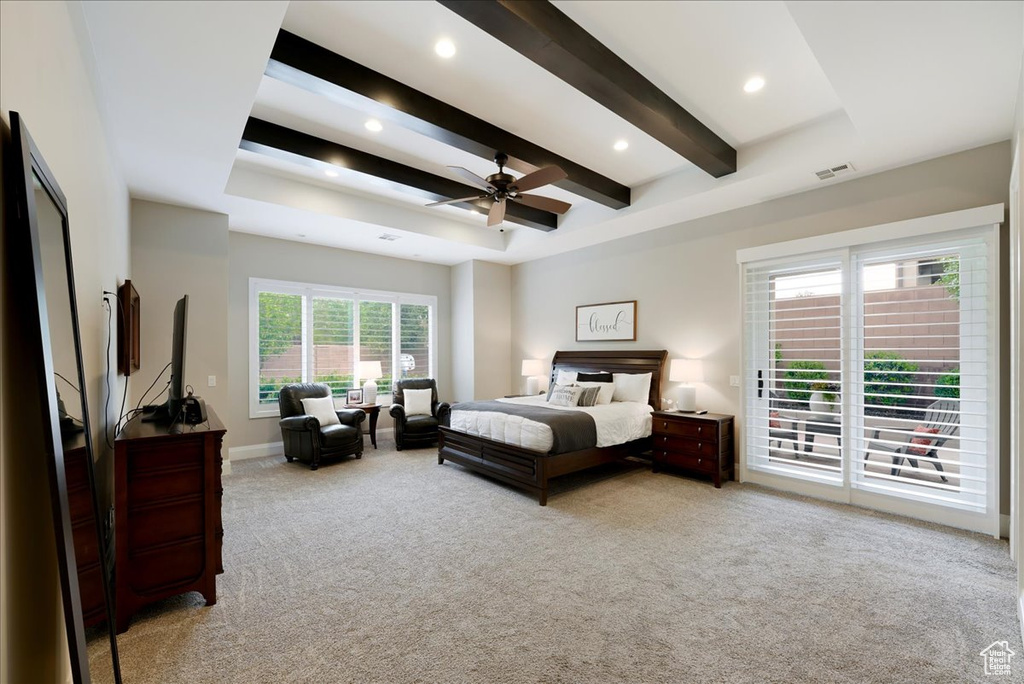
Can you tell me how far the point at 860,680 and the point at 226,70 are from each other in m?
4.41

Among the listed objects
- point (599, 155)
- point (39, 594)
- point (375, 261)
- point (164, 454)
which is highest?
point (599, 155)

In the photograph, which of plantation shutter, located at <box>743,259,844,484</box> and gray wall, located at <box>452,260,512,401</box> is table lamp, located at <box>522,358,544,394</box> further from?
plantation shutter, located at <box>743,259,844,484</box>

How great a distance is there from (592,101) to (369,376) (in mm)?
4859

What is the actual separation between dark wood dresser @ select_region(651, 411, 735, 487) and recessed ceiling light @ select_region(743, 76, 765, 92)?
3.05 metres

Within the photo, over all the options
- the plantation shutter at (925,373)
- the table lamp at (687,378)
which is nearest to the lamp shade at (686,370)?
the table lamp at (687,378)

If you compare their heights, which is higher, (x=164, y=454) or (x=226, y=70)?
(x=226, y=70)

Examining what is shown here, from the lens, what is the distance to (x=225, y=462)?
5.16 metres

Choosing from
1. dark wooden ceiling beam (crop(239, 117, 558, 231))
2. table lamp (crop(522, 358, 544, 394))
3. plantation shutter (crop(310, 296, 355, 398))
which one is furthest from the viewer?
table lamp (crop(522, 358, 544, 394))

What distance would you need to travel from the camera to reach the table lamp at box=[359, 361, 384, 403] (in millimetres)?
6695

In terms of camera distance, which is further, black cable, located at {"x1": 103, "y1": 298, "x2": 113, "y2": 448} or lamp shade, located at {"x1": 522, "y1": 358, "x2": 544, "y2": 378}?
lamp shade, located at {"x1": 522, "y1": 358, "x2": 544, "y2": 378}

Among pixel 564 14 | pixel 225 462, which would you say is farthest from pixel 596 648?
pixel 225 462

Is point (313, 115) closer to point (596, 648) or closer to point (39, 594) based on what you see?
point (39, 594)

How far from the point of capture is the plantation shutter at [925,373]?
3518mm

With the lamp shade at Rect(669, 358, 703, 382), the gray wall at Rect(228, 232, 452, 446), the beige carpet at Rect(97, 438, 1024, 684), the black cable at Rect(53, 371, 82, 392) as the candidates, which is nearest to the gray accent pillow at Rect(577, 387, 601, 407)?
the lamp shade at Rect(669, 358, 703, 382)
